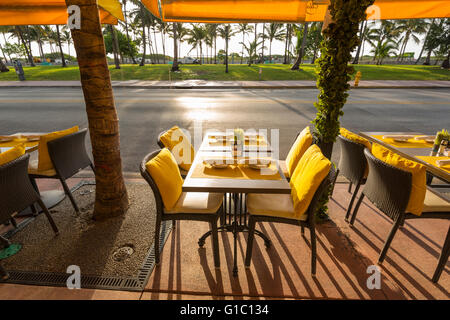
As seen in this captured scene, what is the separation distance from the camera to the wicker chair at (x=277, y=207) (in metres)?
2.75

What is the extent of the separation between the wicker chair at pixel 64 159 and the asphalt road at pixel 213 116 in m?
1.35

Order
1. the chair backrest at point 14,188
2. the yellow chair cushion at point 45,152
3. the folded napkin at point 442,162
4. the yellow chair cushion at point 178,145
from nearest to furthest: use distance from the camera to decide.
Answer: the chair backrest at point 14,188, the folded napkin at point 442,162, the yellow chair cushion at point 45,152, the yellow chair cushion at point 178,145

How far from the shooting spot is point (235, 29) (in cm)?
4281

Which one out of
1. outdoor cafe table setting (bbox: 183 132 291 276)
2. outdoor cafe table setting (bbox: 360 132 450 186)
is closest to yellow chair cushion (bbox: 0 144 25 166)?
outdoor cafe table setting (bbox: 183 132 291 276)

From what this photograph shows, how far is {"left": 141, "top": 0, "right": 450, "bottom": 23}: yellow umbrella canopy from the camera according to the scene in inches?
158

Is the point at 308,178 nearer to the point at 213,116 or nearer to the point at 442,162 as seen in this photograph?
the point at 442,162

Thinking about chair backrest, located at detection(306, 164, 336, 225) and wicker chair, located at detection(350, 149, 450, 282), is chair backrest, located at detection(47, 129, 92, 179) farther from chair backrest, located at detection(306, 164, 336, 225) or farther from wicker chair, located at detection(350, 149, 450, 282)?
wicker chair, located at detection(350, 149, 450, 282)

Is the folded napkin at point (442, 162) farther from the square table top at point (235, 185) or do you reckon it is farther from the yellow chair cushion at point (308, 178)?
the square table top at point (235, 185)

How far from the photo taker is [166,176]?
2943mm

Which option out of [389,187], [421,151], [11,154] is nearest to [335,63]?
[389,187]

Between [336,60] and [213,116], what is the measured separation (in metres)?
7.09

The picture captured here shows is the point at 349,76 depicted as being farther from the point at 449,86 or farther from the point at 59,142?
the point at 449,86

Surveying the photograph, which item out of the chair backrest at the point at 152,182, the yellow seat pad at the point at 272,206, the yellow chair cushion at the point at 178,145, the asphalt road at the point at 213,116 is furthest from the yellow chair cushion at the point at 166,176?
the asphalt road at the point at 213,116
